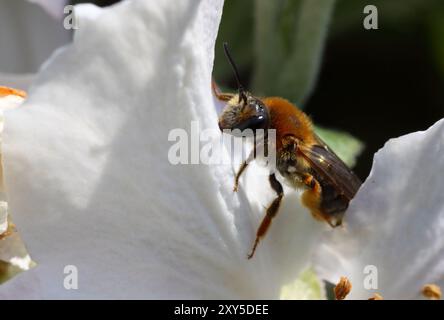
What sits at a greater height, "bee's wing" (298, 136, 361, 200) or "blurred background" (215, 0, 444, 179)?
"bee's wing" (298, 136, 361, 200)

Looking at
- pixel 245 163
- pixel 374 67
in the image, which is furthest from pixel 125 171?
pixel 374 67

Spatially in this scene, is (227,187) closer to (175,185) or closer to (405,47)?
(175,185)

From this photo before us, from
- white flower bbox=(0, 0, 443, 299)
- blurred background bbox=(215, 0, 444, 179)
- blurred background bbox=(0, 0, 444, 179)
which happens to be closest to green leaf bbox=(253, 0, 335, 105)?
blurred background bbox=(0, 0, 444, 179)

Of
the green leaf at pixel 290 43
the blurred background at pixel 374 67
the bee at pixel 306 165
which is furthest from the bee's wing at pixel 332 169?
the blurred background at pixel 374 67

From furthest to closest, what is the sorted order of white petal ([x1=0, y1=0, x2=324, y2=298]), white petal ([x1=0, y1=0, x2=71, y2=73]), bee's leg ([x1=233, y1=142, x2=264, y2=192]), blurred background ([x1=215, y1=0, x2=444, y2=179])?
blurred background ([x1=215, y1=0, x2=444, y2=179]) < white petal ([x1=0, y1=0, x2=71, y2=73]) < bee's leg ([x1=233, y1=142, x2=264, y2=192]) < white petal ([x1=0, y1=0, x2=324, y2=298])

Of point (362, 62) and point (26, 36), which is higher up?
point (26, 36)

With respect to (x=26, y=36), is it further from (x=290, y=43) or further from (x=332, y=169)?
(x=332, y=169)

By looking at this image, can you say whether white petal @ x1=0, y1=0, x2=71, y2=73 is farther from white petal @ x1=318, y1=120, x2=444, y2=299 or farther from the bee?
white petal @ x1=318, y1=120, x2=444, y2=299
